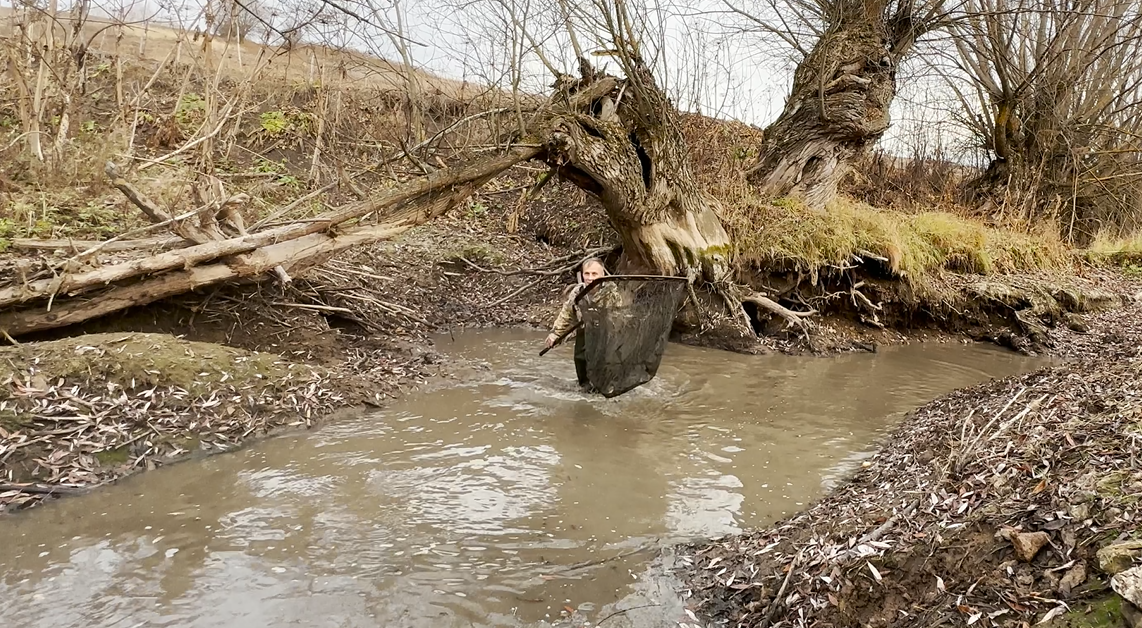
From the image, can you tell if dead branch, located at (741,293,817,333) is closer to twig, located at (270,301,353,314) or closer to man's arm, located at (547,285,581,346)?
man's arm, located at (547,285,581,346)

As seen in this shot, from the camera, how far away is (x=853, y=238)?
389 inches

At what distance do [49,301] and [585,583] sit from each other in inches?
203

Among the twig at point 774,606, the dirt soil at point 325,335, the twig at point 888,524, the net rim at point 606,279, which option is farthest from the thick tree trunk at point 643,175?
the twig at point 774,606

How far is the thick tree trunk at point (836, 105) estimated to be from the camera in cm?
1162

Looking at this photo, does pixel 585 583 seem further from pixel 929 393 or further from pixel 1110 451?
pixel 929 393

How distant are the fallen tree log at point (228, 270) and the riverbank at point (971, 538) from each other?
5254mm

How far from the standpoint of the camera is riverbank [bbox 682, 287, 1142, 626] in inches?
96.4

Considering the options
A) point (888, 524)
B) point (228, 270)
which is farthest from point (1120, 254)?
point (228, 270)

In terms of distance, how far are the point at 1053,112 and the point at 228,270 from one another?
1649cm

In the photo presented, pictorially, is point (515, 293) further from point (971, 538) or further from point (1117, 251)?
point (1117, 251)

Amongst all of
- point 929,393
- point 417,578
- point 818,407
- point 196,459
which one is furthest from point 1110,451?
point 196,459

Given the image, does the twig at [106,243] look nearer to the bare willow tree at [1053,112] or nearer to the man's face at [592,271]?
the man's face at [592,271]

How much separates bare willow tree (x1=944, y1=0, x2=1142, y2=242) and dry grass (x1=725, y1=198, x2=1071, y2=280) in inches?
138

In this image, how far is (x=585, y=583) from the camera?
3.59 meters
